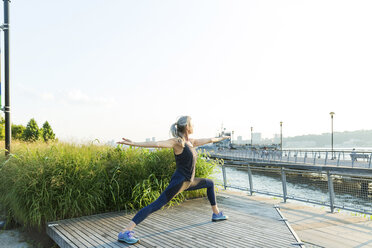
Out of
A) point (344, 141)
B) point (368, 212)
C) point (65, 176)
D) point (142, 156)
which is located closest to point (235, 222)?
point (142, 156)

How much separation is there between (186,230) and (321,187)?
14.9 feet

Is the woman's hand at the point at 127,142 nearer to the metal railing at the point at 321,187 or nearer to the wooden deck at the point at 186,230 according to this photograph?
the wooden deck at the point at 186,230

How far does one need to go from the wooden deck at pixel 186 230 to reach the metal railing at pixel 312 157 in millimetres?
18504

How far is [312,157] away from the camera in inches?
1068

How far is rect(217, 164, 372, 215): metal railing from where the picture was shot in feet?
20.0

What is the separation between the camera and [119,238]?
11.5 ft

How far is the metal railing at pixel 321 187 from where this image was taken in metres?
6.11

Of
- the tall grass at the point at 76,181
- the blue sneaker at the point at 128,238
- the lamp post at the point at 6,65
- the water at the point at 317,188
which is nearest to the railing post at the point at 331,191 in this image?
the water at the point at 317,188

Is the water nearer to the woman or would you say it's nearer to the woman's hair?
the woman

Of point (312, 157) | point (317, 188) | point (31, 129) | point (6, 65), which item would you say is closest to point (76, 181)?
point (6, 65)

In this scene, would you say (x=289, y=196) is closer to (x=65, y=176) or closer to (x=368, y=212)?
(x=368, y=212)

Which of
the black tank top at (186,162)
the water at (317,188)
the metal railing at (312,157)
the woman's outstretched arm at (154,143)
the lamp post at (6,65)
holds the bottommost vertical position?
the metal railing at (312,157)

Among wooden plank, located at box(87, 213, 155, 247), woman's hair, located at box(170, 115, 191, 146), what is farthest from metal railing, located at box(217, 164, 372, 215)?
wooden plank, located at box(87, 213, 155, 247)

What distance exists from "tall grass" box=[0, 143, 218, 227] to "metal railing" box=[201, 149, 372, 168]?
19.2 meters
